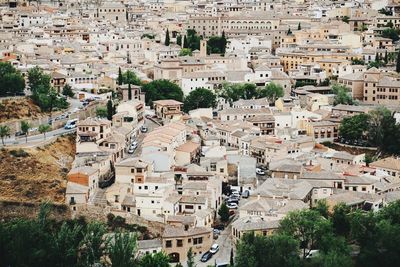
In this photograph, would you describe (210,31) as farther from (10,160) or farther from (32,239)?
(32,239)

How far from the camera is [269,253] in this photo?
54.4 feet

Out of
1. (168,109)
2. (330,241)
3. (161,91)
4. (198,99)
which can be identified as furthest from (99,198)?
(161,91)

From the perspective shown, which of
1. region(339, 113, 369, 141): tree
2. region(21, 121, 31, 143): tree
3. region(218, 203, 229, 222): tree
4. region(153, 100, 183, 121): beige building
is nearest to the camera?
region(218, 203, 229, 222): tree

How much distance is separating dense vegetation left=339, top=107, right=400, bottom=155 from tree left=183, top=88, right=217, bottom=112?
5017 mm

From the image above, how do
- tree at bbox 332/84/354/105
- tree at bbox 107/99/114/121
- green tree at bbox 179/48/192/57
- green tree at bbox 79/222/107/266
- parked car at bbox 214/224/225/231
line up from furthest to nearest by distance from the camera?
green tree at bbox 179/48/192/57
tree at bbox 332/84/354/105
tree at bbox 107/99/114/121
parked car at bbox 214/224/225/231
green tree at bbox 79/222/107/266

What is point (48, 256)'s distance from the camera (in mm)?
16859

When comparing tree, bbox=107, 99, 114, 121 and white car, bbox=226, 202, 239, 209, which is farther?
tree, bbox=107, 99, 114, 121

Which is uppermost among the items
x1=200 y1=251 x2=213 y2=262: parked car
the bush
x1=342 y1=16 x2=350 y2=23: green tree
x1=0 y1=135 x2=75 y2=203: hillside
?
x1=342 y1=16 x2=350 y2=23: green tree

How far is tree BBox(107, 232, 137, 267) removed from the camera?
16.5 metres

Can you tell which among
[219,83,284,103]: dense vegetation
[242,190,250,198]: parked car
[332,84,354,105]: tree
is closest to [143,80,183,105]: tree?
[219,83,284,103]: dense vegetation

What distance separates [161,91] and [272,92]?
402cm

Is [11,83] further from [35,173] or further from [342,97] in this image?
[342,97]

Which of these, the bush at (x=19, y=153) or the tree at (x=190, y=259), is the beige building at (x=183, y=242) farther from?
the bush at (x=19, y=153)

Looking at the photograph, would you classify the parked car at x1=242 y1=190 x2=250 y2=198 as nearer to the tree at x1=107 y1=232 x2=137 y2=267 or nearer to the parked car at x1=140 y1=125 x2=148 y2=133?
the tree at x1=107 y1=232 x2=137 y2=267
